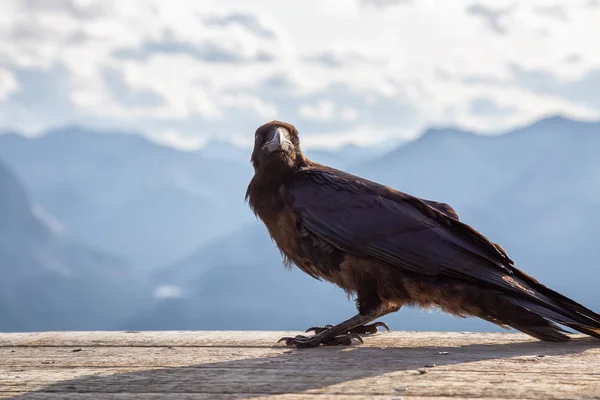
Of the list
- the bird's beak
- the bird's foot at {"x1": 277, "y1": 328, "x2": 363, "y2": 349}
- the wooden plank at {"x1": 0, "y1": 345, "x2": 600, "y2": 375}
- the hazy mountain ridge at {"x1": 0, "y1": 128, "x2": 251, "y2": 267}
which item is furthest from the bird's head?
the hazy mountain ridge at {"x1": 0, "y1": 128, "x2": 251, "y2": 267}

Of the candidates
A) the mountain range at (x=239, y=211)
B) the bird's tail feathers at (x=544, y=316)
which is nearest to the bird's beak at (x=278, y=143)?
the bird's tail feathers at (x=544, y=316)

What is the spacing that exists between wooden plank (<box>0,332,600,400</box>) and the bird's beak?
1.09 m

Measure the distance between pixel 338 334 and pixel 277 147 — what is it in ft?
3.82

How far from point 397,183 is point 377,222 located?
12903 centimetres

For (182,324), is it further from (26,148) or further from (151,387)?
(151,387)

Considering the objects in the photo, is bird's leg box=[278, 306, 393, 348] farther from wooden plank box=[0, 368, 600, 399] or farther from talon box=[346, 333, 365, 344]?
wooden plank box=[0, 368, 600, 399]

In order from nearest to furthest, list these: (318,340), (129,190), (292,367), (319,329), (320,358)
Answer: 1. (292,367)
2. (320,358)
3. (318,340)
4. (319,329)
5. (129,190)

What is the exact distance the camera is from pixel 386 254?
3.87 m

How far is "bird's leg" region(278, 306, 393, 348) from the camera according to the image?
3844 mm

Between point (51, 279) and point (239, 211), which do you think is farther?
point (239, 211)

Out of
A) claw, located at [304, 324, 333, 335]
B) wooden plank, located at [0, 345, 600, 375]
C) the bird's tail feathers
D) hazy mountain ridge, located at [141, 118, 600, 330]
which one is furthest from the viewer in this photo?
hazy mountain ridge, located at [141, 118, 600, 330]

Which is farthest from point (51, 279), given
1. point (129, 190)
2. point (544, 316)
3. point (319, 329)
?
point (544, 316)

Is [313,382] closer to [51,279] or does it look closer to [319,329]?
[319,329]

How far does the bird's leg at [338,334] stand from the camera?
384 cm
